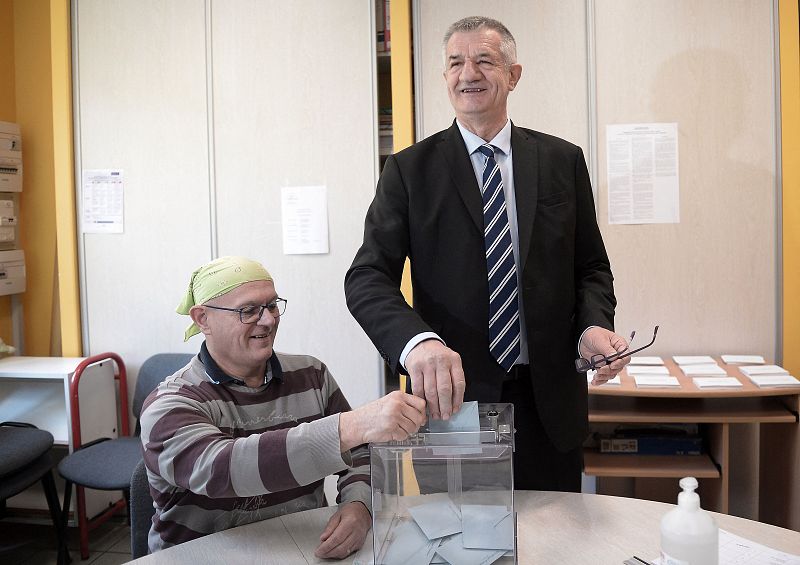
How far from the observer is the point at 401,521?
120 centimetres

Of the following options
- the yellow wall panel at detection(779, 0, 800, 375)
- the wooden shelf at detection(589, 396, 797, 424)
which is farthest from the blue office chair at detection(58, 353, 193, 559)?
the yellow wall panel at detection(779, 0, 800, 375)

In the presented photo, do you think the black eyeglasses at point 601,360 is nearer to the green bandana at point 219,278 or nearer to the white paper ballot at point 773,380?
the green bandana at point 219,278

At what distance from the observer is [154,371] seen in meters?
3.50

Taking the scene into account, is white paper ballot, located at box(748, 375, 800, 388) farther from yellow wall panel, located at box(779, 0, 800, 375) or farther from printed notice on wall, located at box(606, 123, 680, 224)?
printed notice on wall, located at box(606, 123, 680, 224)

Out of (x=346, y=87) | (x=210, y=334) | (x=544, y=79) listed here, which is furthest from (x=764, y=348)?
(x=210, y=334)

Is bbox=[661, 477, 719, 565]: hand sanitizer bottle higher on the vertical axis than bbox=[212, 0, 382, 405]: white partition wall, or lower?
lower

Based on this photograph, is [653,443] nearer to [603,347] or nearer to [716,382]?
[716,382]

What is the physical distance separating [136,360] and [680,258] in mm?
2741

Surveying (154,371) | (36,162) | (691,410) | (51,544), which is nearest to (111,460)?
(154,371)

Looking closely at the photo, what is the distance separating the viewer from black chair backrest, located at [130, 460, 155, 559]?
5.58ft

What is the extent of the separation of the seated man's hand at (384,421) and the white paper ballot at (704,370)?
1.96 m

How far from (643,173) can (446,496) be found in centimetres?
238

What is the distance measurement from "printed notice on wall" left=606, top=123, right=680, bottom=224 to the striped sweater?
74.9 inches

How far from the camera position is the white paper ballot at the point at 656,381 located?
8.80 ft
